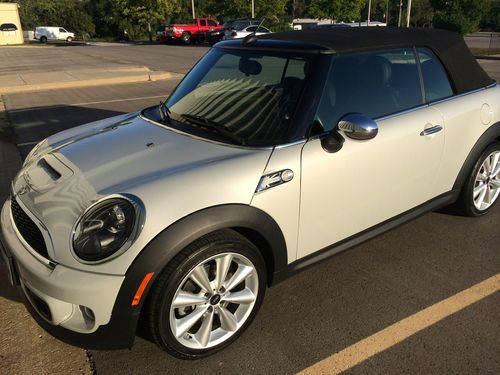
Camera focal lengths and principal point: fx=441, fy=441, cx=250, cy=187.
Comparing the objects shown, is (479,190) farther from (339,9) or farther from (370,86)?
(339,9)

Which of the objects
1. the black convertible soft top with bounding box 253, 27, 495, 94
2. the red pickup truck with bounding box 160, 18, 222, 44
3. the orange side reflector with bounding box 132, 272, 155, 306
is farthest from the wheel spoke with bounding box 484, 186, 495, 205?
the red pickup truck with bounding box 160, 18, 222, 44

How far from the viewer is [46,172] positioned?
2555mm

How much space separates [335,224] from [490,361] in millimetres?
1071

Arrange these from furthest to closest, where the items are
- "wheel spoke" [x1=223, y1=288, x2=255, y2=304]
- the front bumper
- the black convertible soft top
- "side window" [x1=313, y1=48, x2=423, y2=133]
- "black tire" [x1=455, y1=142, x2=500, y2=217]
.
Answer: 1. "black tire" [x1=455, y1=142, x2=500, y2=217]
2. the black convertible soft top
3. "side window" [x1=313, y1=48, x2=423, y2=133]
4. "wheel spoke" [x1=223, y1=288, x2=255, y2=304]
5. the front bumper

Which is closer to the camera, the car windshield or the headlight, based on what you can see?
the headlight

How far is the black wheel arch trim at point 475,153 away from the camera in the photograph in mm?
3455

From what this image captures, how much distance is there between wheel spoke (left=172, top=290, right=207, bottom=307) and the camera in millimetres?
2148

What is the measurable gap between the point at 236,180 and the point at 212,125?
621 millimetres

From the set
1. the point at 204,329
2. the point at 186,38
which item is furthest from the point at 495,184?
the point at 186,38

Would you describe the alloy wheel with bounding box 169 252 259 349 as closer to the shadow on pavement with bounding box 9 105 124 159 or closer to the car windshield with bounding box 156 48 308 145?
the car windshield with bounding box 156 48 308 145

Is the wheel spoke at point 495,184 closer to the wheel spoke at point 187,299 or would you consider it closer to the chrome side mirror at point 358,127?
the chrome side mirror at point 358,127

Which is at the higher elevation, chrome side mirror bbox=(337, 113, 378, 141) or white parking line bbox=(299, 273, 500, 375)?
chrome side mirror bbox=(337, 113, 378, 141)

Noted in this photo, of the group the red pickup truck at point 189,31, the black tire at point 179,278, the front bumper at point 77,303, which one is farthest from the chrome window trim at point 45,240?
the red pickup truck at point 189,31

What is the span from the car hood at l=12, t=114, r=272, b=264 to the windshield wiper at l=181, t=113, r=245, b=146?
0.25 ft
